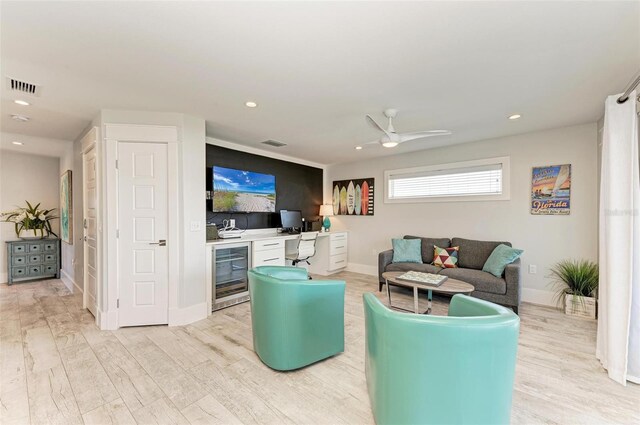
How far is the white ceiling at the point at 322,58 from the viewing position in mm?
1546

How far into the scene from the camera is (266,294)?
2.22 meters

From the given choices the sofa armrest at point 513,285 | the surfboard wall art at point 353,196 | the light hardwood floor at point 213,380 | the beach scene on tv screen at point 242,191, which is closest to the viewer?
the light hardwood floor at point 213,380

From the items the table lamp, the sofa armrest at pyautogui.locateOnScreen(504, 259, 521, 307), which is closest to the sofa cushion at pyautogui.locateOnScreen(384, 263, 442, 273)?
the sofa armrest at pyautogui.locateOnScreen(504, 259, 521, 307)

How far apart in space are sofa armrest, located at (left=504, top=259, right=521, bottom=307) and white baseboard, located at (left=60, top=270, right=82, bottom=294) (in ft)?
19.8

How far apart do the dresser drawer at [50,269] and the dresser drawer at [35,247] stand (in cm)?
31

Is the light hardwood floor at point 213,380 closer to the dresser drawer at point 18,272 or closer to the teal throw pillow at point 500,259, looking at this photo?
the teal throw pillow at point 500,259

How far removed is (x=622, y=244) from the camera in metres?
2.14

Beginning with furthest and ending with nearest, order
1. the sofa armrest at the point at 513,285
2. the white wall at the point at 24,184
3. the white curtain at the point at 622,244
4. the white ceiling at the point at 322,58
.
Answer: the white wall at the point at 24,184, the sofa armrest at the point at 513,285, the white curtain at the point at 622,244, the white ceiling at the point at 322,58

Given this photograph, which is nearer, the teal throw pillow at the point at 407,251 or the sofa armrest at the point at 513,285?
the sofa armrest at the point at 513,285

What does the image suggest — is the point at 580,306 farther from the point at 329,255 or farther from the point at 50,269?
the point at 50,269

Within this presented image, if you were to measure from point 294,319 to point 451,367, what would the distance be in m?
1.21

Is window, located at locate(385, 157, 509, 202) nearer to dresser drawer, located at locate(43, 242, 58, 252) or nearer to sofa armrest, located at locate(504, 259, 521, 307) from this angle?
sofa armrest, located at locate(504, 259, 521, 307)

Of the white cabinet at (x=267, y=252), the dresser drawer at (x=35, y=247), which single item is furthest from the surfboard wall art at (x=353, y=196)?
the dresser drawer at (x=35, y=247)

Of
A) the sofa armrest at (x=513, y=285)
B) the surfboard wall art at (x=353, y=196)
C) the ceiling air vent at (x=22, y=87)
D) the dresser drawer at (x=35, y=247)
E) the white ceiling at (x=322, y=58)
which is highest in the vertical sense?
the white ceiling at (x=322, y=58)
